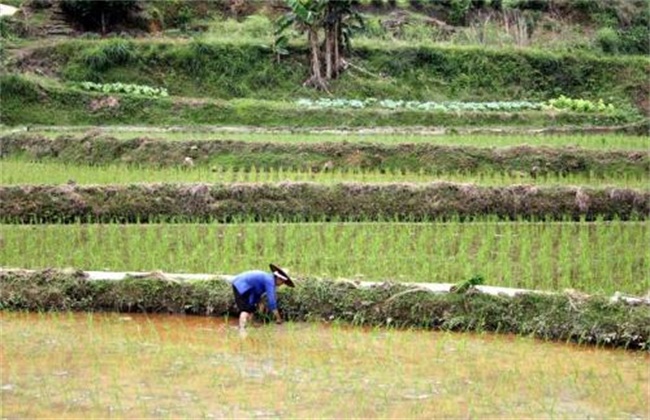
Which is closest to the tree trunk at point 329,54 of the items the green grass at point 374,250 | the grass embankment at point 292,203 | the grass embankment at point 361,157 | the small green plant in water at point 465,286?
the grass embankment at point 361,157

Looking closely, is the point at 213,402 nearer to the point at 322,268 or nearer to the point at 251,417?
the point at 251,417

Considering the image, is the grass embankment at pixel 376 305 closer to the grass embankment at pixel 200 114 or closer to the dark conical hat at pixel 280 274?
the dark conical hat at pixel 280 274

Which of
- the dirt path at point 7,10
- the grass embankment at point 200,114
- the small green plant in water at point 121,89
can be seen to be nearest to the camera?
the grass embankment at point 200,114

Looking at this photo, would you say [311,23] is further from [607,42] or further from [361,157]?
[607,42]

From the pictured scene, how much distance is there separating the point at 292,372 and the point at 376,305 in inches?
61.0

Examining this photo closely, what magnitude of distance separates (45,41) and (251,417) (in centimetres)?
1795

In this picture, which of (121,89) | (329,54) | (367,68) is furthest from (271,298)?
(367,68)

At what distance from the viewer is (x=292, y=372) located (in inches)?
307

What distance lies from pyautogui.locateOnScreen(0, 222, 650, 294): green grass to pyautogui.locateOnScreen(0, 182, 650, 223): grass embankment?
521 mm

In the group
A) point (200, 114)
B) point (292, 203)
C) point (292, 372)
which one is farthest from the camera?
point (200, 114)

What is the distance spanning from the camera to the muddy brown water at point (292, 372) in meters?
7.03

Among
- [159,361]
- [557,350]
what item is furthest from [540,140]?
[159,361]

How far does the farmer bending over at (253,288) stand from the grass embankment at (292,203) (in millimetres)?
3195

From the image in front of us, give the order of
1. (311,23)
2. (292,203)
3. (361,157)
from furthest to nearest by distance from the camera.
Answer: (311,23), (361,157), (292,203)
